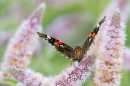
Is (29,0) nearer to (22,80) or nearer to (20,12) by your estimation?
(20,12)

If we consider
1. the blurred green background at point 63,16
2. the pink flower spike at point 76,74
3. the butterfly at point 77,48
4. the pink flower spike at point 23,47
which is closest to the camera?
the pink flower spike at point 76,74

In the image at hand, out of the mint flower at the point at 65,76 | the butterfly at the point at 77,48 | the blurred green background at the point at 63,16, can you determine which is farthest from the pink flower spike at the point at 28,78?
the blurred green background at the point at 63,16

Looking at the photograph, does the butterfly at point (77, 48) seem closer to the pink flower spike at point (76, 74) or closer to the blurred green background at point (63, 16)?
the pink flower spike at point (76, 74)

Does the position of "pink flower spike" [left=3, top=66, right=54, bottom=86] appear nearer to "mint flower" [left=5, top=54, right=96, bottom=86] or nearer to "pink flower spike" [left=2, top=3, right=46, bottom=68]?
"mint flower" [left=5, top=54, right=96, bottom=86]

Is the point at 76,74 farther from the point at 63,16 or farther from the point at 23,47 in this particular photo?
the point at 63,16

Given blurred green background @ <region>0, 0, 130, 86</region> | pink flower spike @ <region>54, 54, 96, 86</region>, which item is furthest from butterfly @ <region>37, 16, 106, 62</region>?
blurred green background @ <region>0, 0, 130, 86</region>
